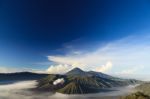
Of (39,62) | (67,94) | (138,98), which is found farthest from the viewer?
(67,94)

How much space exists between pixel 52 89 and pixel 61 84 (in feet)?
33.6

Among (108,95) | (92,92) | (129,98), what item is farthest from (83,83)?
(129,98)

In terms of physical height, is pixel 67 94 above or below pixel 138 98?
above

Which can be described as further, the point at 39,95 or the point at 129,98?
the point at 39,95

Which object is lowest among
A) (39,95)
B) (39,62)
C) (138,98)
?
(138,98)

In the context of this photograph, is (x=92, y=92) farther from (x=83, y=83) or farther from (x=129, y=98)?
(x=129, y=98)

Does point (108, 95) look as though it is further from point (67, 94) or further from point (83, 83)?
point (67, 94)

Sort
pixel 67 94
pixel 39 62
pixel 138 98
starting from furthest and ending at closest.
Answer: pixel 67 94
pixel 39 62
pixel 138 98

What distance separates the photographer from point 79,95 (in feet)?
619

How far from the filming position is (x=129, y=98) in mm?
89375

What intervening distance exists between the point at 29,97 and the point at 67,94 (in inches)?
1374

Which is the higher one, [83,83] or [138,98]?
[83,83]

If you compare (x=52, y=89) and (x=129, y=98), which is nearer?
(x=129, y=98)

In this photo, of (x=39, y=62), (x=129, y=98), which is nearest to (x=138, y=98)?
(x=129, y=98)
